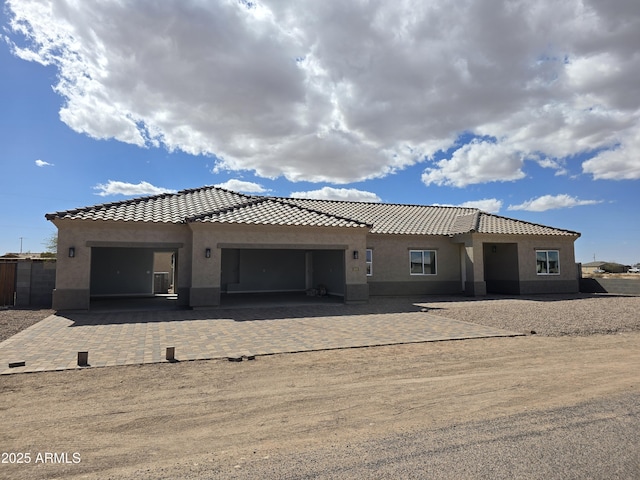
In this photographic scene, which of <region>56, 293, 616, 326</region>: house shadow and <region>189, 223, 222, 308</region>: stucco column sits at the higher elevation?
<region>189, 223, 222, 308</region>: stucco column

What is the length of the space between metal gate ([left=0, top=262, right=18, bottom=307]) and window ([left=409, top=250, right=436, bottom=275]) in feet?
61.3

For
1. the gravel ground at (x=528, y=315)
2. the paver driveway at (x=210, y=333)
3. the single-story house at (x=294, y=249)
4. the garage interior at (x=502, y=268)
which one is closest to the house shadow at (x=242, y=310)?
the paver driveway at (x=210, y=333)

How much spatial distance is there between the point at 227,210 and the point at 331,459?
567 inches

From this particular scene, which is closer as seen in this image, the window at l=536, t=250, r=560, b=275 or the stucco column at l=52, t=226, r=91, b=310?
the stucco column at l=52, t=226, r=91, b=310

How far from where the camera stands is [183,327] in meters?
11.8

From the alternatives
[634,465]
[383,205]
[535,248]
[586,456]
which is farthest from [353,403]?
[383,205]

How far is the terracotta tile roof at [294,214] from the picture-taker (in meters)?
16.2

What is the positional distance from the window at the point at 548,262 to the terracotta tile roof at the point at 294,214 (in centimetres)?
122

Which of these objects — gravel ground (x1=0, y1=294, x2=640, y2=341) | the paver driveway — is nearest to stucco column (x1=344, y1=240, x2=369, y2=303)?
gravel ground (x1=0, y1=294, x2=640, y2=341)

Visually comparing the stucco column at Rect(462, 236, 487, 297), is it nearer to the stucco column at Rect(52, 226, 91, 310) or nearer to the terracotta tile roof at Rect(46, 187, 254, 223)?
the terracotta tile roof at Rect(46, 187, 254, 223)

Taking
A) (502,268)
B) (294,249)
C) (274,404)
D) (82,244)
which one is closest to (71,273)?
(82,244)

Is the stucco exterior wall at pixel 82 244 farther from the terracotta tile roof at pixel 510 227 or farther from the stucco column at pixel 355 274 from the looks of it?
the terracotta tile roof at pixel 510 227

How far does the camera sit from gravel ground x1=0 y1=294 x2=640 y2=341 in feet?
37.9

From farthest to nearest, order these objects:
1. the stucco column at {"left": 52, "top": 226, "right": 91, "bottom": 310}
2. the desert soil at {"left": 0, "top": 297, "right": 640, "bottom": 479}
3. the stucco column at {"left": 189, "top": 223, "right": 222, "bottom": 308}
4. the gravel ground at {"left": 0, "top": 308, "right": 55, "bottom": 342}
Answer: the stucco column at {"left": 189, "top": 223, "right": 222, "bottom": 308}, the stucco column at {"left": 52, "top": 226, "right": 91, "bottom": 310}, the gravel ground at {"left": 0, "top": 308, "right": 55, "bottom": 342}, the desert soil at {"left": 0, "top": 297, "right": 640, "bottom": 479}
